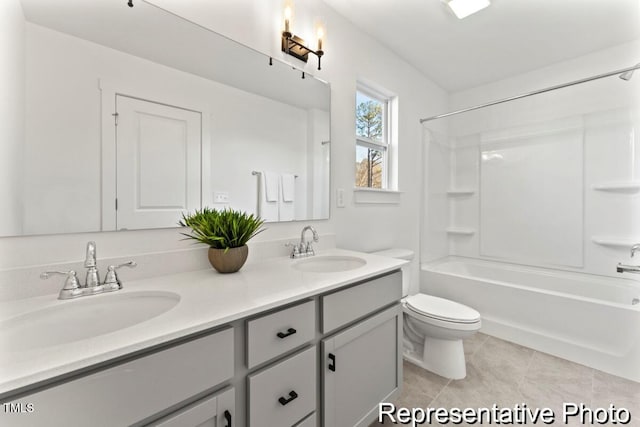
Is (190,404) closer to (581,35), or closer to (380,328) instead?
(380,328)

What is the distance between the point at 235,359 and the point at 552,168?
3211mm

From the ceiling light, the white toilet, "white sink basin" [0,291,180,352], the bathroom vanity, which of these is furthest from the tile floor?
the ceiling light

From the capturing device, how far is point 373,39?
214 cm

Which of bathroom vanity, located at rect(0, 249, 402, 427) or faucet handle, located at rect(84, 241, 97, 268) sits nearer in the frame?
bathroom vanity, located at rect(0, 249, 402, 427)

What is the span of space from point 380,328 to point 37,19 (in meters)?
1.77

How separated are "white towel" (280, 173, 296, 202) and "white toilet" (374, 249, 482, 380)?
1074 mm

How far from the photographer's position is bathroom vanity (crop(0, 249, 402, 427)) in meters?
0.54

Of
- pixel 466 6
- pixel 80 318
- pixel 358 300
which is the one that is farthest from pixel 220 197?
pixel 466 6

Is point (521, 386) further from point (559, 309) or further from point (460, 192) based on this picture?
point (460, 192)

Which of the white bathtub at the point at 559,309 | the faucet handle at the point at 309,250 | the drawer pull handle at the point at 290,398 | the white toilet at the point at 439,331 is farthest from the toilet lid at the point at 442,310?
the drawer pull handle at the point at 290,398

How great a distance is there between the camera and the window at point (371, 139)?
2.13 metres

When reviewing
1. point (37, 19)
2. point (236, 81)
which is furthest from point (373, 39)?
point (37, 19)

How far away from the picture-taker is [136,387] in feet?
2.00

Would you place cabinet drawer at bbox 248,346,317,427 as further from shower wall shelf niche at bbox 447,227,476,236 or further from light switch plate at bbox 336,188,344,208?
shower wall shelf niche at bbox 447,227,476,236
